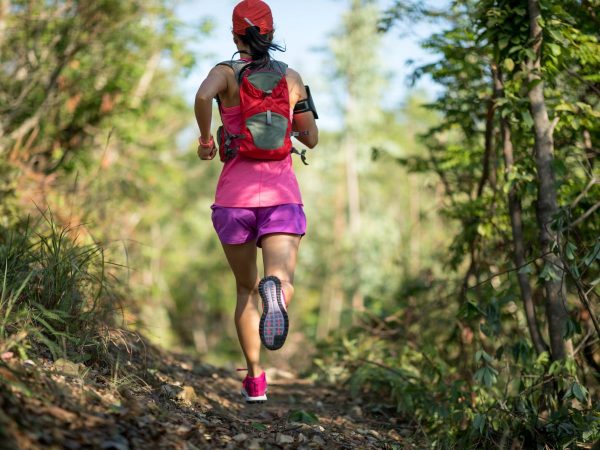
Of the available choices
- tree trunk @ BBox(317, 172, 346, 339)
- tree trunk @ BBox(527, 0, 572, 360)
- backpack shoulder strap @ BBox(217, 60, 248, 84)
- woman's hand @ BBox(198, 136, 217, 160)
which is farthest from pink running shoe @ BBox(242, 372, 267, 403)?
tree trunk @ BBox(317, 172, 346, 339)

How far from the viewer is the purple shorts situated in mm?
3725

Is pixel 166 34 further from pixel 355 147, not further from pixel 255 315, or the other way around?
pixel 355 147

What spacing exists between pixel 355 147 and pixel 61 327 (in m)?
24.1

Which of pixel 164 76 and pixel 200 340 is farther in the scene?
pixel 200 340

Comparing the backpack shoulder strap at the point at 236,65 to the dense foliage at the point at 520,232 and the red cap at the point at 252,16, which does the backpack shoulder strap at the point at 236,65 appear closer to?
the red cap at the point at 252,16

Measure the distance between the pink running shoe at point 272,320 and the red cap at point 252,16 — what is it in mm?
1379

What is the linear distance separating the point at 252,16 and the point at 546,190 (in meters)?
2.10

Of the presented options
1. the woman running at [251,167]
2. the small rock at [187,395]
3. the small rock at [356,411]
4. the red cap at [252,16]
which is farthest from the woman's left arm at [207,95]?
the small rock at [356,411]

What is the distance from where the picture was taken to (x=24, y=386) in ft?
8.73

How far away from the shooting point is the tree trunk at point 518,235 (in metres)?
4.59

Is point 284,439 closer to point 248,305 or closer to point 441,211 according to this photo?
point 248,305

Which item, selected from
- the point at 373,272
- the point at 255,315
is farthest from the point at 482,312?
the point at 373,272

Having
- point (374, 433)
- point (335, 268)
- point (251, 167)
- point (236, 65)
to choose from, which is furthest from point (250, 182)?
point (335, 268)

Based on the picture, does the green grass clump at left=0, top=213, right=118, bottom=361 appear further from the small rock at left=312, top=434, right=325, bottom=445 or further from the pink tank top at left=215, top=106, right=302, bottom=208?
the small rock at left=312, top=434, right=325, bottom=445
